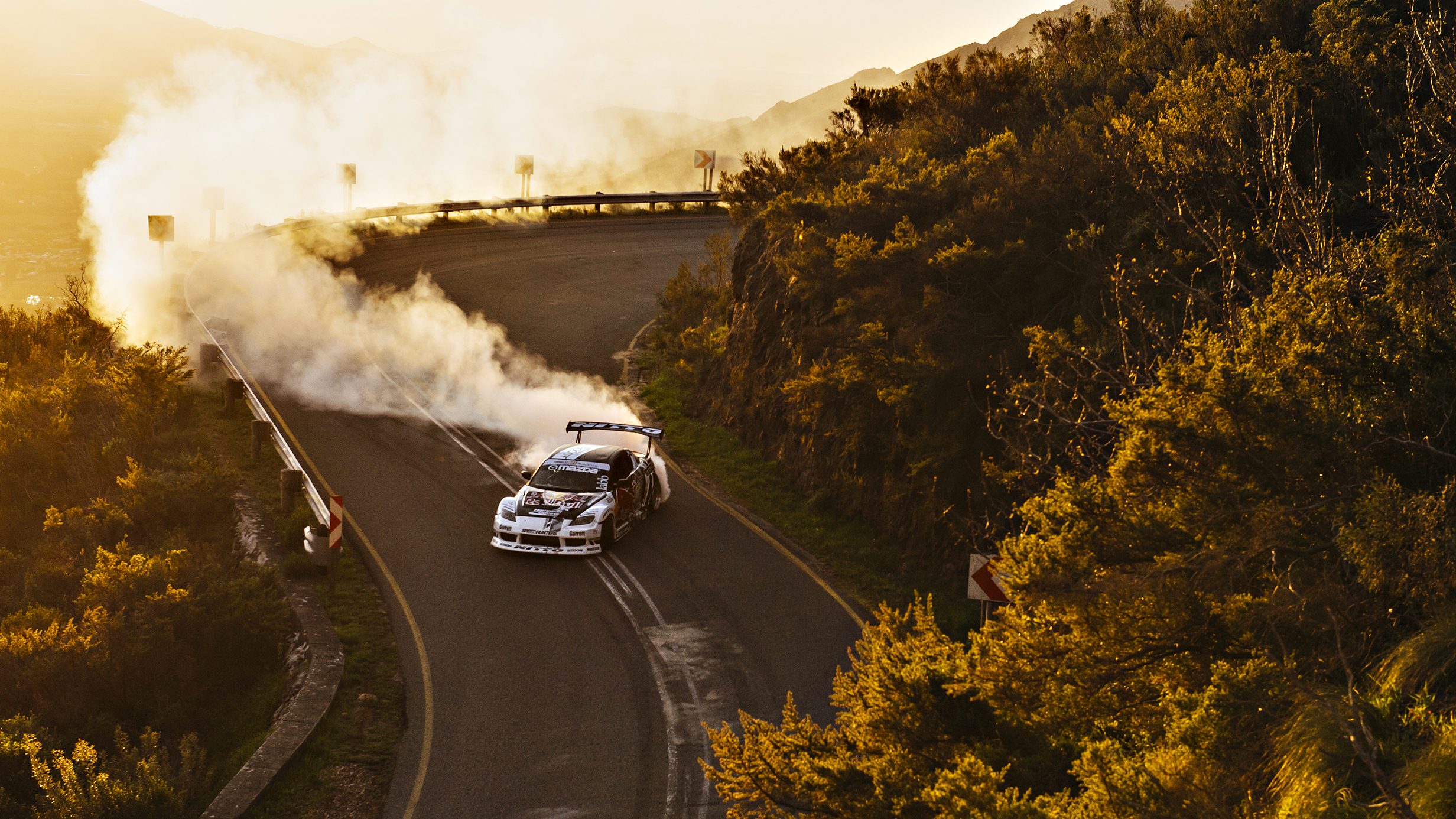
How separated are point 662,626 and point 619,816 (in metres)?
5.53

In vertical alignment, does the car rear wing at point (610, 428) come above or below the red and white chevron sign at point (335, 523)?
above

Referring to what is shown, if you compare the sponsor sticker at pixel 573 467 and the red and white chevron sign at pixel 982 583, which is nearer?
the red and white chevron sign at pixel 982 583

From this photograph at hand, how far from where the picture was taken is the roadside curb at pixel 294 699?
41.4 ft

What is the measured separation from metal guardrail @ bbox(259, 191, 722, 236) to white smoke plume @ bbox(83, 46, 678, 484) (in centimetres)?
271

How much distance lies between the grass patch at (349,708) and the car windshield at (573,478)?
3721mm

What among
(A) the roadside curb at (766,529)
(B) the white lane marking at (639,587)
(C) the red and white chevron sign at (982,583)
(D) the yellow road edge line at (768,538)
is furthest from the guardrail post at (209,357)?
(C) the red and white chevron sign at (982,583)

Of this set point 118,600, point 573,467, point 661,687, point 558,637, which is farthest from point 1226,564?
point 118,600

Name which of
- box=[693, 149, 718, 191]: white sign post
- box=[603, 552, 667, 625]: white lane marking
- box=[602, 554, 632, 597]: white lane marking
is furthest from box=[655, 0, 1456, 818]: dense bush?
box=[693, 149, 718, 191]: white sign post

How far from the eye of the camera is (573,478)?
21.3 m

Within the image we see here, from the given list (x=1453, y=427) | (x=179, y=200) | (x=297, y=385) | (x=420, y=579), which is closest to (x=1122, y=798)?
(x=1453, y=427)

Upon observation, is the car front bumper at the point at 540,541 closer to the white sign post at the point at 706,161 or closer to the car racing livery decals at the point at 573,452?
the car racing livery decals at the point at 573,452

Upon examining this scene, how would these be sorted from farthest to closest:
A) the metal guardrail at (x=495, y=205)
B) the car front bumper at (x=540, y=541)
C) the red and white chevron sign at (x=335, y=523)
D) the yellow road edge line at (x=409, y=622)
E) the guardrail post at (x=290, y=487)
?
the metal guardrail at (x=495, y=205) < the guardrail post at (x=290, y=487) < the car front bumper at (x=540, y=541) < the red and white chevron sign at (x=335, y=523) < the yellow road edge line at (x=409, y=622)

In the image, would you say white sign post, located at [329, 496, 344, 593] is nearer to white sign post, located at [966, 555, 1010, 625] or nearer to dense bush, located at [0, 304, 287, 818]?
dense bush, located at [0, 304, 287, 818]

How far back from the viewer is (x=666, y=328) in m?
37.4
